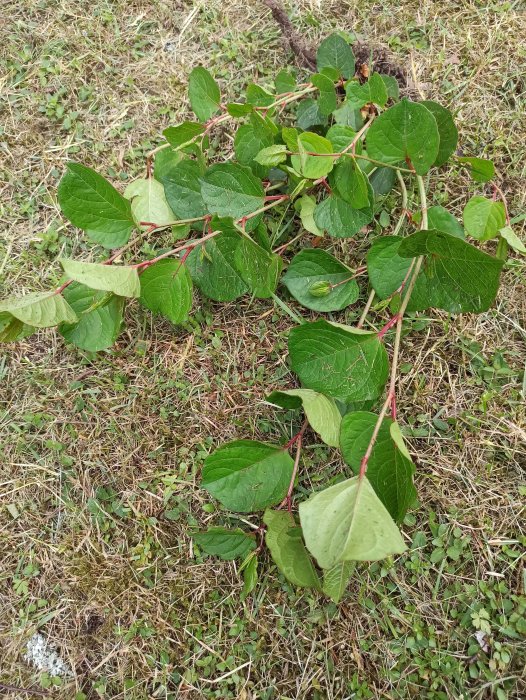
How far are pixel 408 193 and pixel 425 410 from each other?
1.95ft

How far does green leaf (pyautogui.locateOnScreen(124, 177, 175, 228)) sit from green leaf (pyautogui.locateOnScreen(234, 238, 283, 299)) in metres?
0.30

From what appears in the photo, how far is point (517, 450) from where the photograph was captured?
1.43 meters

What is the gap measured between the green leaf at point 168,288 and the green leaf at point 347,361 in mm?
298

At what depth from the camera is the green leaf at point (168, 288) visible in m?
1.30

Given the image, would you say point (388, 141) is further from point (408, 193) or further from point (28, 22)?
point (28, 22)

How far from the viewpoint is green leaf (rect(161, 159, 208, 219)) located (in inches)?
55.4

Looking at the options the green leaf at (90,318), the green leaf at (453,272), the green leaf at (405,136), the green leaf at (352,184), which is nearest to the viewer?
the green leaf at (453,272)

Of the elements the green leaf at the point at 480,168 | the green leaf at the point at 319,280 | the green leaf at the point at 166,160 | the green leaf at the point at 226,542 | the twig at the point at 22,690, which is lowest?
the twig at the point at 22,690

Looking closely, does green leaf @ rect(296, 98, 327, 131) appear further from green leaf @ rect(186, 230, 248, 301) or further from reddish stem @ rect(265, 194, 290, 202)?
green leaf @ rect(186, 230, 248, 301)

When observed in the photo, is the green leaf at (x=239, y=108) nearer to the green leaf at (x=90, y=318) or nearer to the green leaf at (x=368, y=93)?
the green leaf at (x=368, y=93)

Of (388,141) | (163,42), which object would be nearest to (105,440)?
(388,141)

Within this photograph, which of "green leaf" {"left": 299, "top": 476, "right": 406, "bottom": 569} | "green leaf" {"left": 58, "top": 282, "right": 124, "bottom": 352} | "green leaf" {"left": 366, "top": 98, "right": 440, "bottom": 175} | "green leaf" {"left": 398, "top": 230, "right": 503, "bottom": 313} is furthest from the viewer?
"green leaf" {"left": 58, "top": 282, "right": 124, "bottom": 352}

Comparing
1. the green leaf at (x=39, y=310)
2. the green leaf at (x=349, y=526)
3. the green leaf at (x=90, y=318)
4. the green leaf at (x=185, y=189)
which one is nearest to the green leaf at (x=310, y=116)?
the green leaf at (x=185, y=189)

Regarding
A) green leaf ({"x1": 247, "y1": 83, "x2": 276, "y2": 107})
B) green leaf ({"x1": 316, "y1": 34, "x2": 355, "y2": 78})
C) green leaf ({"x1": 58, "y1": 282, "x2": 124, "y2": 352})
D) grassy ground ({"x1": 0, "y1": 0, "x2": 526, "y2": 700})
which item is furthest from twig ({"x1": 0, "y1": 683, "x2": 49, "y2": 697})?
green leaf ({"x1": 316, "y1": 34, "x2": 355, "y2": 78})
